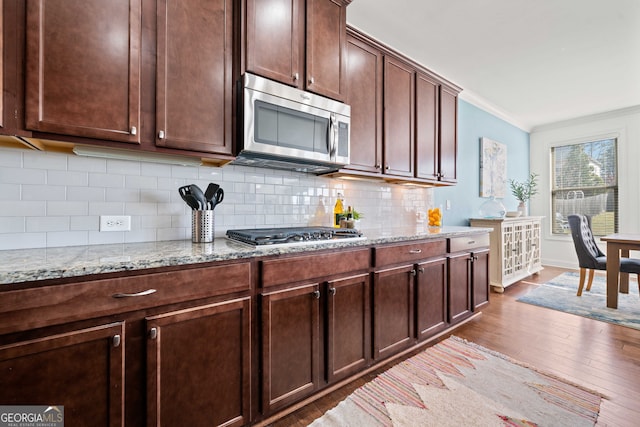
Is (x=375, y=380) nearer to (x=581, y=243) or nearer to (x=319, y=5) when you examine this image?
(x=319, y=5)

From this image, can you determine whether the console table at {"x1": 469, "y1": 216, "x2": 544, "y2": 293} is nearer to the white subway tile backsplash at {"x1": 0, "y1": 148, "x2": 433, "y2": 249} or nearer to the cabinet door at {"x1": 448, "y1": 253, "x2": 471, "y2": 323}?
the cabinet door at {"x1": 448, "y1": 253, "x2": 471, "y2": 323}

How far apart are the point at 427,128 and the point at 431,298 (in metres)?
1.71

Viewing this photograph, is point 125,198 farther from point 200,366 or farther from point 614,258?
point 614,258

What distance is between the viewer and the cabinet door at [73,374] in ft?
2.95

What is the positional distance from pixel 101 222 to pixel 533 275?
5.94 metres

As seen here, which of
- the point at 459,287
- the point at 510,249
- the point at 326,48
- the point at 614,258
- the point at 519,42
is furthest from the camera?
the point at 510,249

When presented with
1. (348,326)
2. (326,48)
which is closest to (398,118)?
(326,48)

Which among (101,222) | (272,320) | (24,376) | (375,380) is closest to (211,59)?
(101,222)

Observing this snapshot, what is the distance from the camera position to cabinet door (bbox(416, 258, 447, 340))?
7.25 ft

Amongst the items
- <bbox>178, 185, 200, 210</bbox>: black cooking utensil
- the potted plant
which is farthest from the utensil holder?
the potted plant

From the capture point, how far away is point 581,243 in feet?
11.3

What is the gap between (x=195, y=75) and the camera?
1499 millimetres

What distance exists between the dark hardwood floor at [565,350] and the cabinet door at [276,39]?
203cm

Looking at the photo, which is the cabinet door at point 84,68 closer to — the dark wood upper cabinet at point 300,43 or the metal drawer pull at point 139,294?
the dark wood upper cabinet at point 300,43
